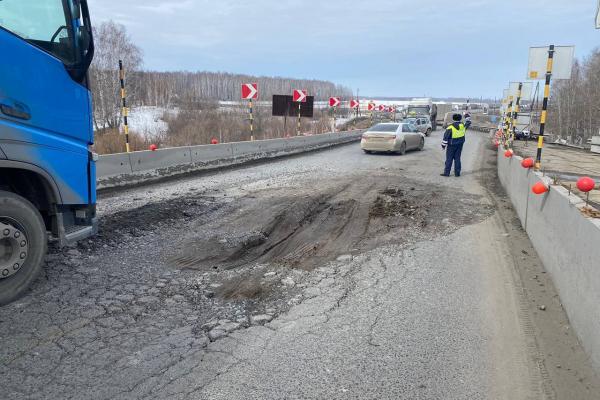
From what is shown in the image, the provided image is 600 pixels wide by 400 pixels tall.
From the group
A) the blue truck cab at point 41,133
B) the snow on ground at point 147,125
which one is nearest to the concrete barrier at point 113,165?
the blue truck cab at point 41,133

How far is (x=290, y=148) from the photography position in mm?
19516

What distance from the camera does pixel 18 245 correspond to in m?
4.08

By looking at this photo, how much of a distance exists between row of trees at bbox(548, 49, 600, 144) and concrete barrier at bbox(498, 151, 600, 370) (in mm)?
53942

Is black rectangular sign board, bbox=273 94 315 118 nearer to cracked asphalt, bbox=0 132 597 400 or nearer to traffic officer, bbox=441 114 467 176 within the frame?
traffic officer, bbox=441 114 467 176

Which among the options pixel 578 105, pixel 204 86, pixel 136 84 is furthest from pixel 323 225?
pixel 204 86

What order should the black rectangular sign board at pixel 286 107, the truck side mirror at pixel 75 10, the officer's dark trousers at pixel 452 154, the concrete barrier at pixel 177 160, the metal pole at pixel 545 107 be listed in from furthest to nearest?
1. the black rectangular sign board at pixel 286 107
2. the officer's dark trousers at pixel 452 154
3. the concrete barrier at pixel 177 160
4. the metal pole at pixel 545 107
5. the truck side mirror at pixel 75 10

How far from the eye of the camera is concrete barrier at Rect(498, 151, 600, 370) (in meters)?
3.53

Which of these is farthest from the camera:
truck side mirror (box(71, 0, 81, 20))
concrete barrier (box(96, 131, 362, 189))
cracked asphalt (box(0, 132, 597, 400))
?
concrete barrier (box(96, 131, 362, 189))

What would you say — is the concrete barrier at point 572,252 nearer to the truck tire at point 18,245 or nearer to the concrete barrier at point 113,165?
the truck tire at point 18,245

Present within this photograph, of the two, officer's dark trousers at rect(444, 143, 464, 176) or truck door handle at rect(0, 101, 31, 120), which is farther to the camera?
officer's dark trousers at rect(444, 143, 464, 176)

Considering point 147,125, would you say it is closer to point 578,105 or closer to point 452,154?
point 452,154

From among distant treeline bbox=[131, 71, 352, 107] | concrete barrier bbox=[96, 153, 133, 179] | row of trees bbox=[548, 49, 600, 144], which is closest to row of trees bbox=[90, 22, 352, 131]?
distant treeline bbox=[131, 71, 352, 107]

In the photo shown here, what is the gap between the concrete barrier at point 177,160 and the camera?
32.5ft

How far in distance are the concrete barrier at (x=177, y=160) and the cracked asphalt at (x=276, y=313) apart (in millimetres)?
2121
